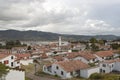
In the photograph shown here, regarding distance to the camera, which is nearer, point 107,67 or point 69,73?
point 69,73

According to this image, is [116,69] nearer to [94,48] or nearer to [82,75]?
[82,75]

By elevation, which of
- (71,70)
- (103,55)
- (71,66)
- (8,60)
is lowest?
(71,70)

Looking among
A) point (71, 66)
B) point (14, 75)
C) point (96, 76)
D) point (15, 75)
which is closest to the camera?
point (14, 75)

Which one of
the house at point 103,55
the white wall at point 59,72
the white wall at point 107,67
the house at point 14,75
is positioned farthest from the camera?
the house at point 103,55

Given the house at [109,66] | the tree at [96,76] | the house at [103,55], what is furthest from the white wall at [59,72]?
the house at [103,55]

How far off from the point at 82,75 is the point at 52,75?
7.00 meters

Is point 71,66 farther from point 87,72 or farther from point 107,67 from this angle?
point 107,67

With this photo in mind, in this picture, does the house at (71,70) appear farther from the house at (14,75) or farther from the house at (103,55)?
the house at (103,55)

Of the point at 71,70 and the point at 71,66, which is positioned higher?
the point at 71,66

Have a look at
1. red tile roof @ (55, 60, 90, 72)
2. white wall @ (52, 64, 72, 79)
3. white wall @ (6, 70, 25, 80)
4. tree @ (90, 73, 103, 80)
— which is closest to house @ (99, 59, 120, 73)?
red tile roof @ (55, 60, 90, 72)

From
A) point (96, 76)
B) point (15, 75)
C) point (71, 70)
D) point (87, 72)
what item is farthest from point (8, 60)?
point (96, 76)

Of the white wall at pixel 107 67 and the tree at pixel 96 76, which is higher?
the white wall at pixel 107 67

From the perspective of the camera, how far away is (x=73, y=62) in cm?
5388

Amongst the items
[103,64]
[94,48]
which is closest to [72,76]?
[103,64]
